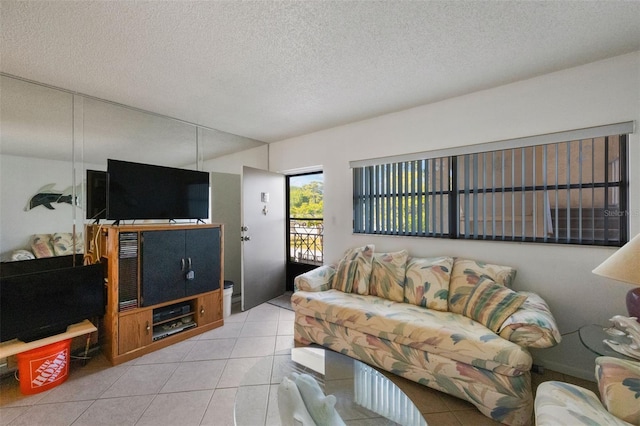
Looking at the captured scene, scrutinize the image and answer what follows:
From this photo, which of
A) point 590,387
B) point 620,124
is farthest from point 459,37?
point 590,387

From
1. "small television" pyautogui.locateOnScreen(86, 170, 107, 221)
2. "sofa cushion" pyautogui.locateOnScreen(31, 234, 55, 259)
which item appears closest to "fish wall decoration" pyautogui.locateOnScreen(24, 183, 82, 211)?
"small television" pyautogui.locateOnScreen(86, 170, 107, 221)

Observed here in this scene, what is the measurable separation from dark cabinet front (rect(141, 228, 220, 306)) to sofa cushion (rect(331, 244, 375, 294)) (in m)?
1.44

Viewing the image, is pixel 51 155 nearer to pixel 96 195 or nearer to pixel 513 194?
pixel 96 195

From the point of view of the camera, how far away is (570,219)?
2062mm

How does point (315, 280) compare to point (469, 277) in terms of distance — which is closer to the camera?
point (469, 277)

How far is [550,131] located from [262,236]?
3342 millimetres

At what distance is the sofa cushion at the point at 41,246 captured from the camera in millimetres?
2118

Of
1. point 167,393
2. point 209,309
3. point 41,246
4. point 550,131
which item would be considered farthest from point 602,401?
point 41,246

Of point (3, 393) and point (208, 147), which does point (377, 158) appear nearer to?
point (208, 147)

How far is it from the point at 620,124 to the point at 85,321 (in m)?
4.61

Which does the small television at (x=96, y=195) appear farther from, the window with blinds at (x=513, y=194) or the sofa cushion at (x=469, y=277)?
the sofa cushion at (x=469, y=277)

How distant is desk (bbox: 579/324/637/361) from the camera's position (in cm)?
139

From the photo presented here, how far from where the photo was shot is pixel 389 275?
2516 mm

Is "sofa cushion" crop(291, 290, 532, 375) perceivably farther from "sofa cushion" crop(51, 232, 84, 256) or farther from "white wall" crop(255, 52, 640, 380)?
"sofa cushion" crop(51, 232, 84, 256)
